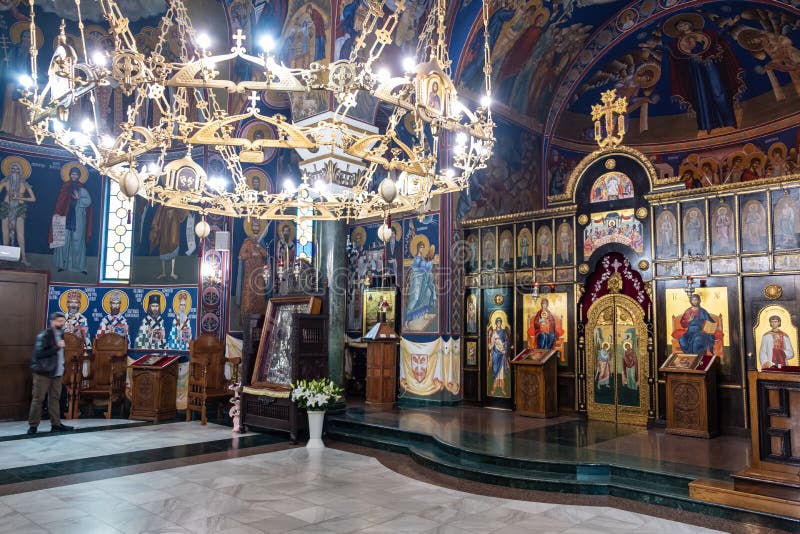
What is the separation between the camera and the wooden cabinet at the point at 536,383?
10.2m

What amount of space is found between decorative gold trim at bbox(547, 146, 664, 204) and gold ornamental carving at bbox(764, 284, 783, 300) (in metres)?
2.10

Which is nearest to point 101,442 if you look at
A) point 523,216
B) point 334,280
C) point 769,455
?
point 334,280

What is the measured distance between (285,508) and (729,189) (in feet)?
25.7

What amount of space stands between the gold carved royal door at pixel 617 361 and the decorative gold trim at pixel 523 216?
1719 millimetres

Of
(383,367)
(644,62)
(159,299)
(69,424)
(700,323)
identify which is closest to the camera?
(700,323)

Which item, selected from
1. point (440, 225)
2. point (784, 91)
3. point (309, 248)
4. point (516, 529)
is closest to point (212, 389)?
point (309, 248)

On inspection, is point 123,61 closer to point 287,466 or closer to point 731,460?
point 287,466

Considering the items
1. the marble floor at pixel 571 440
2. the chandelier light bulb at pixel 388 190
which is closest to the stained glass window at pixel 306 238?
the marble floor at pixel 571 440

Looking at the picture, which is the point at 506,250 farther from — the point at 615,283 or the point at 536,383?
the point at 536,383

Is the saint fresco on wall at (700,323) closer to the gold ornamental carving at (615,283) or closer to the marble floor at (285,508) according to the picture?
the gold ornamental carving at (615,283)

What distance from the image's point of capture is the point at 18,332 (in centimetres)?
1144

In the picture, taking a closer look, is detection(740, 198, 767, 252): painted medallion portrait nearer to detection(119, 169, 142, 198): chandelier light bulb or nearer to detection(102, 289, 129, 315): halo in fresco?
detection(119, 169, 142, 198): chandelier light bulb

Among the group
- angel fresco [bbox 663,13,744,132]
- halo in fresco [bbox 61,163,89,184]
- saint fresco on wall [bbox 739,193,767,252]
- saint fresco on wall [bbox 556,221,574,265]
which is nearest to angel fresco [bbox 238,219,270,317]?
halo in fresco [bbox 61,163,89,184]

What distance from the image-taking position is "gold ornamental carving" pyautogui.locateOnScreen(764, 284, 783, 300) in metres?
8.53
